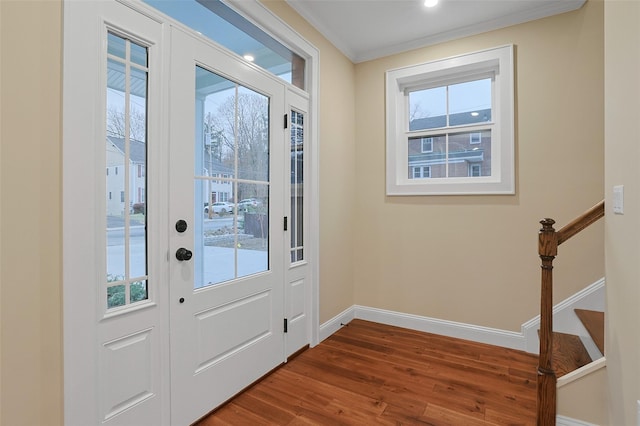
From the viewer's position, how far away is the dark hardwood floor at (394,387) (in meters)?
1.88

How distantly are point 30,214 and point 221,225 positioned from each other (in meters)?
0.94

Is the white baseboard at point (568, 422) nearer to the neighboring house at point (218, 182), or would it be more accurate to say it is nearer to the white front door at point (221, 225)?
the white front door at point (221, 225)

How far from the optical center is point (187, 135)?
1785mm

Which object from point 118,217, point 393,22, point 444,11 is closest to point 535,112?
point 444,11

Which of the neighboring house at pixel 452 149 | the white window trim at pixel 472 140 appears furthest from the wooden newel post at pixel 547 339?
the white window trim at pixel 472 140

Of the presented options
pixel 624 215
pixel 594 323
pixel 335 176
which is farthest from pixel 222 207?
pixel 594 323

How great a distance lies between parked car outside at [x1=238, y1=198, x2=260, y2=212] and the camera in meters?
2.15

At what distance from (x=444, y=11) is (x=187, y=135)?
2.29 m

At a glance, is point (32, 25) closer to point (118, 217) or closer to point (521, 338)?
point (118, 217)

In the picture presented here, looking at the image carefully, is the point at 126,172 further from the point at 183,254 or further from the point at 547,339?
the point at 547,339

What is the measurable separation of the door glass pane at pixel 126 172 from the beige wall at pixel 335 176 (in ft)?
5.02

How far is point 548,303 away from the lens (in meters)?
1.74

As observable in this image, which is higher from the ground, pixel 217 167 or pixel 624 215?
pixel 217 167

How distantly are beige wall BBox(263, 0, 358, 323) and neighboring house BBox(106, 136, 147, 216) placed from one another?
1607 mm
